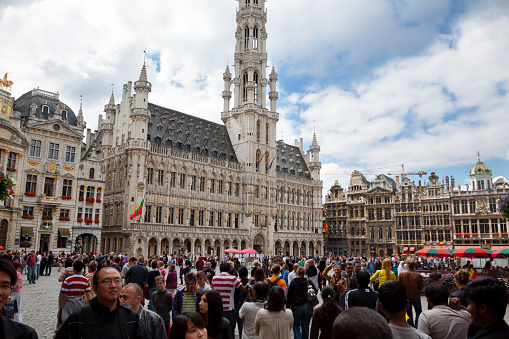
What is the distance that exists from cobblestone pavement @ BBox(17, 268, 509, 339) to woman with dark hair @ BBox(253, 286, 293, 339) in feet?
21.0

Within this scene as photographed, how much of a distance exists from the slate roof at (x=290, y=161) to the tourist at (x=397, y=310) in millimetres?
62368

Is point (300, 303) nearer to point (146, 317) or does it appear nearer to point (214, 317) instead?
point (214, 317)

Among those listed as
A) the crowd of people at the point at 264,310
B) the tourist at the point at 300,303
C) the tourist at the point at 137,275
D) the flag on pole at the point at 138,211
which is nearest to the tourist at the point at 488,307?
the crowd of people at the point at 264,310

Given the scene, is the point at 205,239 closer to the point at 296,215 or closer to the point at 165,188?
the point at 165,188

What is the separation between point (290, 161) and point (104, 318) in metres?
67.1

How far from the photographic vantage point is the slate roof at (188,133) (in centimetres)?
4959

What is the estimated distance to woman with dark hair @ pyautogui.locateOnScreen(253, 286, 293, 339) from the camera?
5516 millimetres

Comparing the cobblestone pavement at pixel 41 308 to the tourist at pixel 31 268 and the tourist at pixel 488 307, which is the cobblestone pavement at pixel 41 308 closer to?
the tourist at pixel 31 268

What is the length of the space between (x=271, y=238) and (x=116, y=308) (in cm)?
5517

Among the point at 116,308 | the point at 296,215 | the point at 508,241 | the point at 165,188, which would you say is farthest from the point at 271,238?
the point at 116,308

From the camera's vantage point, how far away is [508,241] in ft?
175

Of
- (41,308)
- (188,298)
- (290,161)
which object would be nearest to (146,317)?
(188,298)

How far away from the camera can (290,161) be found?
230 feet

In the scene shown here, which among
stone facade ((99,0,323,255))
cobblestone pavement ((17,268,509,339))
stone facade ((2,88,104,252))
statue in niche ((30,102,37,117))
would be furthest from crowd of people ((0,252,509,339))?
stone facade ((99,0,323,255))
